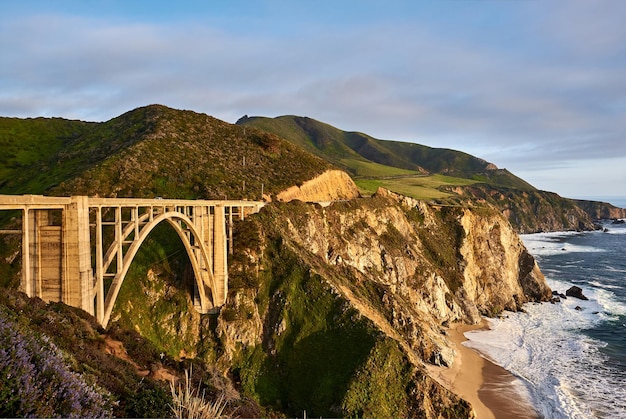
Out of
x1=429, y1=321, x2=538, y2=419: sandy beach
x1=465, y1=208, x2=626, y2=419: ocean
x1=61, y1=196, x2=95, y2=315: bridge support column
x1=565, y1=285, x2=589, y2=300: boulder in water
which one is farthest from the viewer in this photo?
x1=565, y1=285, x2=589, y2=300: boulder in water

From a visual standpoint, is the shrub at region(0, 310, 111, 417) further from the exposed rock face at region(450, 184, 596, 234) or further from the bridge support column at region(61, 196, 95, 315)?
the exposed rock face at region(450, 184, 596, 234)

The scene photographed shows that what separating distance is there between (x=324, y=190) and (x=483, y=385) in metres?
41.8

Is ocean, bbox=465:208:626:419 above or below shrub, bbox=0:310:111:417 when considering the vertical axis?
below

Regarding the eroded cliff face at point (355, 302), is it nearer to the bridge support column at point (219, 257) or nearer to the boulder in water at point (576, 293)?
the bridge support column at point (219, 257)

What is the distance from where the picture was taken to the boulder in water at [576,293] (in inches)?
3012

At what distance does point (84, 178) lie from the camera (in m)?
48.7

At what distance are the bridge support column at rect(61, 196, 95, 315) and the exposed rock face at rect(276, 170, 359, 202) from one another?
1734 inches

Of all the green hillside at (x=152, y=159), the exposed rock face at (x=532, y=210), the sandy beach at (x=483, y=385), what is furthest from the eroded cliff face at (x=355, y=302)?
the exposed rock face at (x=532, y=210)

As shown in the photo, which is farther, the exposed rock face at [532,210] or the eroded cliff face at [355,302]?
the exposed rock face at [532,210]

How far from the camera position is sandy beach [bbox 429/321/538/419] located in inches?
1446

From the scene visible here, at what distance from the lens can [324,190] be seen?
239ft

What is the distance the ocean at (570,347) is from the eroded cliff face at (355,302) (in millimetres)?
6385

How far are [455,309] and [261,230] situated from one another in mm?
37742

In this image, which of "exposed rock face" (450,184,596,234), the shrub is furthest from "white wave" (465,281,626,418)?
"exposed rock face" (450,184,596,234)
